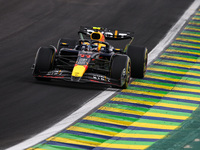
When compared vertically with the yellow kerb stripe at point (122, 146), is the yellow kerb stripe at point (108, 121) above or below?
above

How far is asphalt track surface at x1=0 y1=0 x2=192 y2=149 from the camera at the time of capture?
1548 centimetres

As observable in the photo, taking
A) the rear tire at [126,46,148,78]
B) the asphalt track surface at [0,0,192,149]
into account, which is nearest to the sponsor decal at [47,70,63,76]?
the asphalt track surface at [0,0,192,149]

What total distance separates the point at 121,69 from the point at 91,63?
108 centimetres

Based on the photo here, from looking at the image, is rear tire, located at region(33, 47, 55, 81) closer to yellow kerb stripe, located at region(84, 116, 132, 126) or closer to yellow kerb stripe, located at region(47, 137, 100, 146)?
yellow kerb stripe, located at region(84, 116, 132, 126)

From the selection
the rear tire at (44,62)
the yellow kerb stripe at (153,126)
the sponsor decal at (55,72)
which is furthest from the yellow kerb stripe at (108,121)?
the rear tire at (44,62)

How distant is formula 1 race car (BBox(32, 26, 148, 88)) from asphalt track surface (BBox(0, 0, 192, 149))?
0.51 metres

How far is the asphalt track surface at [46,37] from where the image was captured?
1548cm

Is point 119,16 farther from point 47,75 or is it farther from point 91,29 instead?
point 47,75

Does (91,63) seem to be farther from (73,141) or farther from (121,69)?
(73,141)

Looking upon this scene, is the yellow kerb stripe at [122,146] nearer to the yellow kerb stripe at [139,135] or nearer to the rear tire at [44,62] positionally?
the yellow kerb stripe at [139,135]

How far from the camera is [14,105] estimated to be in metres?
16.2

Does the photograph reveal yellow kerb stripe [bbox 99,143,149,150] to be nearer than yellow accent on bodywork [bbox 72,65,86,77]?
Yes

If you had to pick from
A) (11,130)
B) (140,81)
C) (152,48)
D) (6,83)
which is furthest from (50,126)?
(152,48)

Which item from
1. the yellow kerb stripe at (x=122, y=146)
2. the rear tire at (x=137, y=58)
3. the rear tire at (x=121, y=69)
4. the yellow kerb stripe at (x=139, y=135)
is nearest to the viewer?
the yellow kerb stripe at (x=122, y=146)
